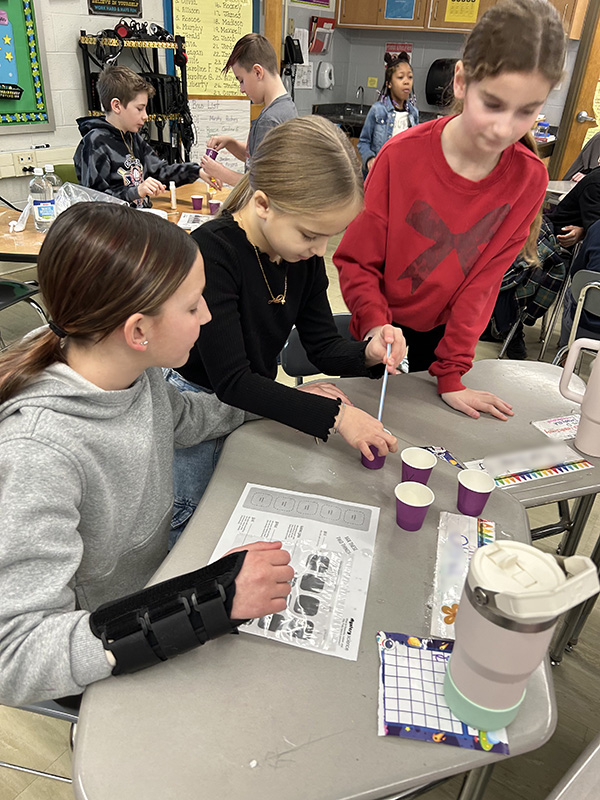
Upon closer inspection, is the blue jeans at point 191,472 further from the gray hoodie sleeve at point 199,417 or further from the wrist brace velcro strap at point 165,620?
the wrist brace velcro strap at point 165,620

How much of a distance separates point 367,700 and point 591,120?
214 inches

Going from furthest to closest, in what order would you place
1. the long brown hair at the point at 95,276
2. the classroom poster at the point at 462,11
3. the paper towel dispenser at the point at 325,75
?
the paper towel dispenser at the point at 325,75, the classroom poster at the point at 462,11, the long brown hair at the point at 95,276

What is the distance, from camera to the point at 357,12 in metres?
5.58

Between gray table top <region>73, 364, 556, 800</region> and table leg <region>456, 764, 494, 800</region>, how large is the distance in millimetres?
98

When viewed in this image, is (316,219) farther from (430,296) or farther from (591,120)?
(591,120)

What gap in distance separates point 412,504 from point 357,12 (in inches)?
235

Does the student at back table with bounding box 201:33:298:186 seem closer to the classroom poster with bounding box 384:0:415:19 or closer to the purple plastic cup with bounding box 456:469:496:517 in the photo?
the purple plastic cup with bounding box 456:469:496:517

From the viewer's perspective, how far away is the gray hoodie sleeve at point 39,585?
0.72 meters

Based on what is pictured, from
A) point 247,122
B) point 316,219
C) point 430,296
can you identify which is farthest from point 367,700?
point 247,122

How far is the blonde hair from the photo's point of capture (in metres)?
1.13

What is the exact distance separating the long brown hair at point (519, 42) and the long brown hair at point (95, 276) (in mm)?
746

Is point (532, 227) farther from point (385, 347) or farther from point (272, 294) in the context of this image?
point (272, 294)

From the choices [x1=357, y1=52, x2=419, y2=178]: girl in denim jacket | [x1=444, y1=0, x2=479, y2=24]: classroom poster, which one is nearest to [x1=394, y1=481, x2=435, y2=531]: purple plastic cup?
[x1=357, y1=52, x2=419, y2=178]: girl in denim jacket

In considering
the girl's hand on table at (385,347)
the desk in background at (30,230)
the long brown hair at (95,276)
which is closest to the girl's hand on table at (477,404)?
the girl's hand on table at (385,347)
